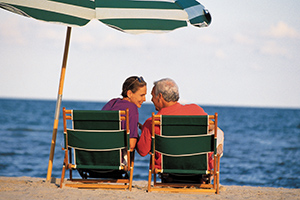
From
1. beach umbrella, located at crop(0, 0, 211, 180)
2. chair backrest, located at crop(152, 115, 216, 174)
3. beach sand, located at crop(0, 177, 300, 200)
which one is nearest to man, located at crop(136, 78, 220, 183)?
chair backrest, located at crop(152, 115, 216, 174)

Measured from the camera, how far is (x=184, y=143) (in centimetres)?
378

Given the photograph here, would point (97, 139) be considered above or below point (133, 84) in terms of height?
below

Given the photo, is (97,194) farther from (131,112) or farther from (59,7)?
(59,7)

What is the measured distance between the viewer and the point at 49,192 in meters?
3.80

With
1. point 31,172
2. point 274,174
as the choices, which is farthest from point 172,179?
point 274,174

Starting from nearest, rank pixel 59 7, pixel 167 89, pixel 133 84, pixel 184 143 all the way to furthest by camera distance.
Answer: pixel 59 7
pixel 184 143
pixel 167 89
pixel 133 84

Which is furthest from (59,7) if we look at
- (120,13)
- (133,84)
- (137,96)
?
(137,96)

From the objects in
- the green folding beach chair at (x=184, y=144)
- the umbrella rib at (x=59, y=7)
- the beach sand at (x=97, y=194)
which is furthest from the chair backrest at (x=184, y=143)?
the umbrella rib at (x=59, y=7)

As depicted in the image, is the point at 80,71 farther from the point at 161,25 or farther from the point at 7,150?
the point at 161,25

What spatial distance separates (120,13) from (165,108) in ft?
3.20

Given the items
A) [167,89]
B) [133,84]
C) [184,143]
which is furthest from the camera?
[133,84]

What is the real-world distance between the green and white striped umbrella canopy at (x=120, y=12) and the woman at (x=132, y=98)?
2.00 feet

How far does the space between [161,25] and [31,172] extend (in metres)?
7.77

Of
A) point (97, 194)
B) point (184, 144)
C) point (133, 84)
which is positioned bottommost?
point (97, 194)
